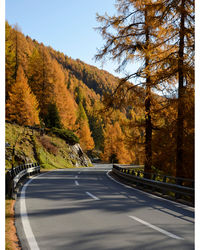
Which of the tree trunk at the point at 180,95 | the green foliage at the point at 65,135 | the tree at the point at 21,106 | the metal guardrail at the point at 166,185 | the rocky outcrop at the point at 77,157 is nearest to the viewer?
the metal guardrail at the point at 166,185

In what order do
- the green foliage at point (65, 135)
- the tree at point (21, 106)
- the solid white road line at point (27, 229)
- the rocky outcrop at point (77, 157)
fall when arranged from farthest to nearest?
the green foliage at point (65, 135) → the rocky outcrop at point (77, 157) → the tree at point (21, 106) → the solid white road line at point (27, 229)

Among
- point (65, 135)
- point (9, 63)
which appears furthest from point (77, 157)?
point (9, 63)

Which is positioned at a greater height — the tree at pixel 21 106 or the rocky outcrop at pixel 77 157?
the tree at pixel 21 106

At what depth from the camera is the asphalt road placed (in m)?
5.22

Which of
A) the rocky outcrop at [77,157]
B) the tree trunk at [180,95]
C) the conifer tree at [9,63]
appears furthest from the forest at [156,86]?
the conifer tree at [9,63]

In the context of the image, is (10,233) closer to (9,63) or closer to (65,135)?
(65,135)

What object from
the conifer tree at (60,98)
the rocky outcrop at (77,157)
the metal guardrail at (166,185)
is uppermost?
the conifer tree at (60,98)

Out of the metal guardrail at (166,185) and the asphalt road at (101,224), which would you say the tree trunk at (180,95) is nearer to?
the metal guardrail at (166,185)

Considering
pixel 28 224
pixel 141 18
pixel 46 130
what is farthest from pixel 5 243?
pixel 46 130

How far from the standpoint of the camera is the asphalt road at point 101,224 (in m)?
5.22

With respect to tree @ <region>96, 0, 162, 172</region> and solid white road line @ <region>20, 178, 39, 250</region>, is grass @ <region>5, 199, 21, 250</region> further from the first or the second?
tree @ <region>96, 0, 162, 172</region>

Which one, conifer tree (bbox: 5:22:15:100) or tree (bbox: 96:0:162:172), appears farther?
conifer tree (bbox: 5:22:15:100)

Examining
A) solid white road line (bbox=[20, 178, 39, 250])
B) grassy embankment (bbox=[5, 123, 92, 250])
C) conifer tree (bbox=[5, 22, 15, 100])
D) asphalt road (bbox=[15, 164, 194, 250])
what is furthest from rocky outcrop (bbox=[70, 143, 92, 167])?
solid white road line (bbox=[20, 178, 39, 250])

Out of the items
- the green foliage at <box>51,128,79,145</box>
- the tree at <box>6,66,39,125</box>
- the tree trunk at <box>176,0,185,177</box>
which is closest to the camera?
the tree trunk at <box>176,0,185,177</box>
